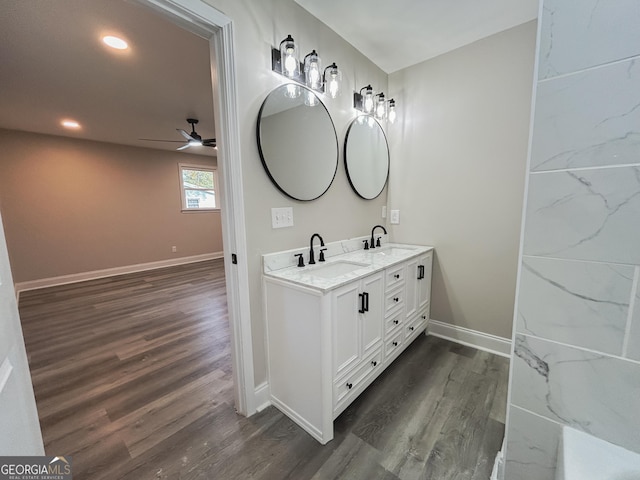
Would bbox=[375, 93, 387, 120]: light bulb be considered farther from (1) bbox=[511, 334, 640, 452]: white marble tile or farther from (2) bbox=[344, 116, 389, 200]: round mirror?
(1) bbox=[511, 334, 640, 452]: white marble tile

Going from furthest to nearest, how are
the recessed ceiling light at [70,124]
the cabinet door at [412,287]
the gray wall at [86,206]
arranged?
1. the gray wall at [86,206]
2. the recessed ceiling light at [70,124]
3. the cabinet door at [412,287]

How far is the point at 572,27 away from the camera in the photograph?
667 millimetres

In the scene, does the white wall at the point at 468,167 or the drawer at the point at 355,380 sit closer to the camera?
the drawer at the point at 355,380

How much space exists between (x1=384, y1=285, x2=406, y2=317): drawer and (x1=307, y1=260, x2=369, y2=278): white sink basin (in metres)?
0.29

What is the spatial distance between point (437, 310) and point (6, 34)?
158 inches

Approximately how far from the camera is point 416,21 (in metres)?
1.83

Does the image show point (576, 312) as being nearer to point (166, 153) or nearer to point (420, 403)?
point (420, 403)

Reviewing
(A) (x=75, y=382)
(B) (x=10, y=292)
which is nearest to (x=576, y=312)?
(B) (x=10, y=292)

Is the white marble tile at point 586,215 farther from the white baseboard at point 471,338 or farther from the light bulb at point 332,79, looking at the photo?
the white baseboard at point 471,338

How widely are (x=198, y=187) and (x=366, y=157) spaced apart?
16.5ft

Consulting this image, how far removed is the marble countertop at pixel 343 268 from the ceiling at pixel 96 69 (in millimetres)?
1537

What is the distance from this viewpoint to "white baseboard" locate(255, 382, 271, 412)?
5.24 ft

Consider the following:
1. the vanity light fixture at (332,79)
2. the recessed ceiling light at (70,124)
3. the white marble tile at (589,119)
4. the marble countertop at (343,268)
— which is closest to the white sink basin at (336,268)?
the marble countertop at (343,268)

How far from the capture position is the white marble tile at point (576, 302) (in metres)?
Result: 0.66
